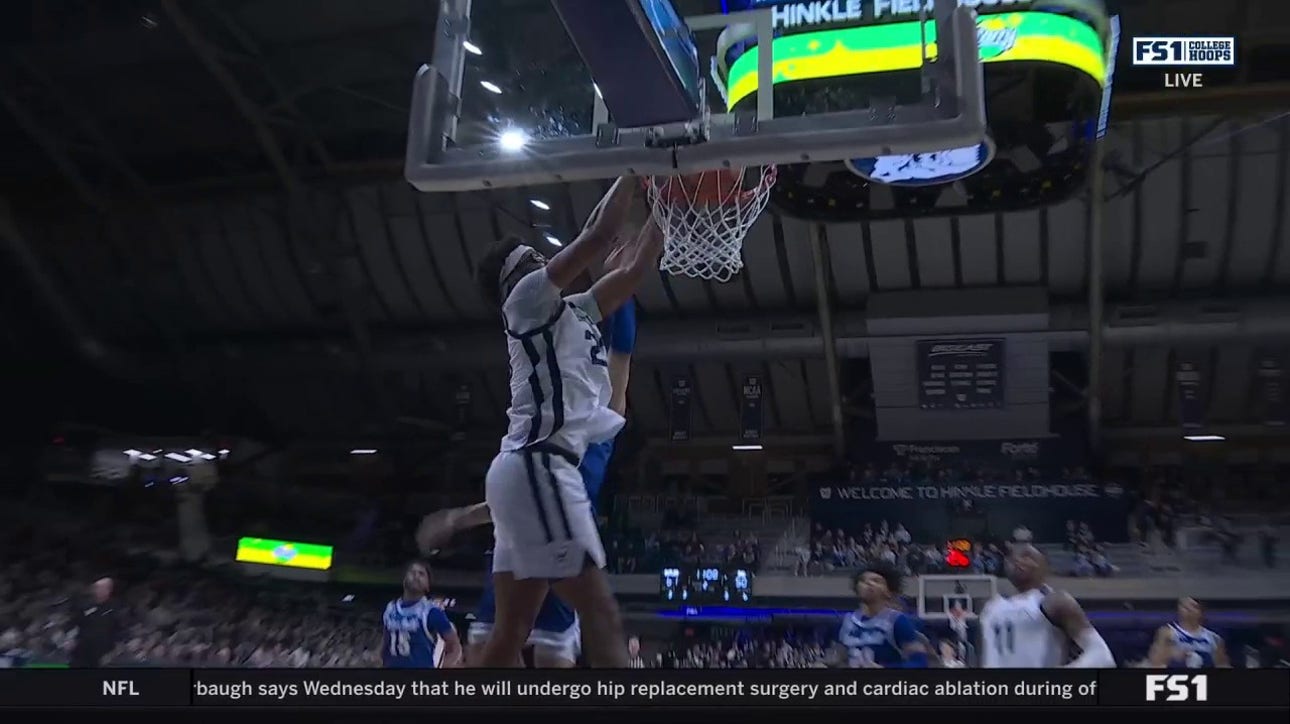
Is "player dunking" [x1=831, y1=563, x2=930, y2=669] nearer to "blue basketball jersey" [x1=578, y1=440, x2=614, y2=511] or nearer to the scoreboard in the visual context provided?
"blue basketball jersey" [x1=578, y1=440, x2=614, y2=511]

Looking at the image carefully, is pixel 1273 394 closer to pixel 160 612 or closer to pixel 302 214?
pixel 302 214

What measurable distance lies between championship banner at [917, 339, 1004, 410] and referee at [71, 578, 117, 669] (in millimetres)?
5146

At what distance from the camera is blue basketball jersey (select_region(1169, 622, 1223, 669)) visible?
211 inches

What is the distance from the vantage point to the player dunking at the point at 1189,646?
5387mm

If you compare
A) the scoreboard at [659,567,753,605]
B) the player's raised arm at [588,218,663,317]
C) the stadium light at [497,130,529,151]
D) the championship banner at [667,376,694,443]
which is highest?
the stadium light at [497,130,529,151]

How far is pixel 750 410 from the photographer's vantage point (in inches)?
292

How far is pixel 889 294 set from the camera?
7074mm

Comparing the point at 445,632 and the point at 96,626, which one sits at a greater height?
the point at 445,632

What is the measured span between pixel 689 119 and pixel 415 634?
2644 mm

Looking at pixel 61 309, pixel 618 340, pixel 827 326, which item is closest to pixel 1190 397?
pixel 827 326

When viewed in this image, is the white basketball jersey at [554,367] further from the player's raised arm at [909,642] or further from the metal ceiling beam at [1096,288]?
the metal ceiling beam at [1096,288]

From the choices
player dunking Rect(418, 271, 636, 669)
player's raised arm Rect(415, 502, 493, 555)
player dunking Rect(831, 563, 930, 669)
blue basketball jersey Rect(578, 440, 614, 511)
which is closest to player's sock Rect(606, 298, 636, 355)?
player dunking Rect(418, 271, 636, 669)

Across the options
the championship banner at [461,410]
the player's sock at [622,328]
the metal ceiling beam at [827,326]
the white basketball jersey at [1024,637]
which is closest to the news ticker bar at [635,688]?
the player's sock at [622,328]

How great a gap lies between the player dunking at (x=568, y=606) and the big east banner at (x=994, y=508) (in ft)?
11.0
